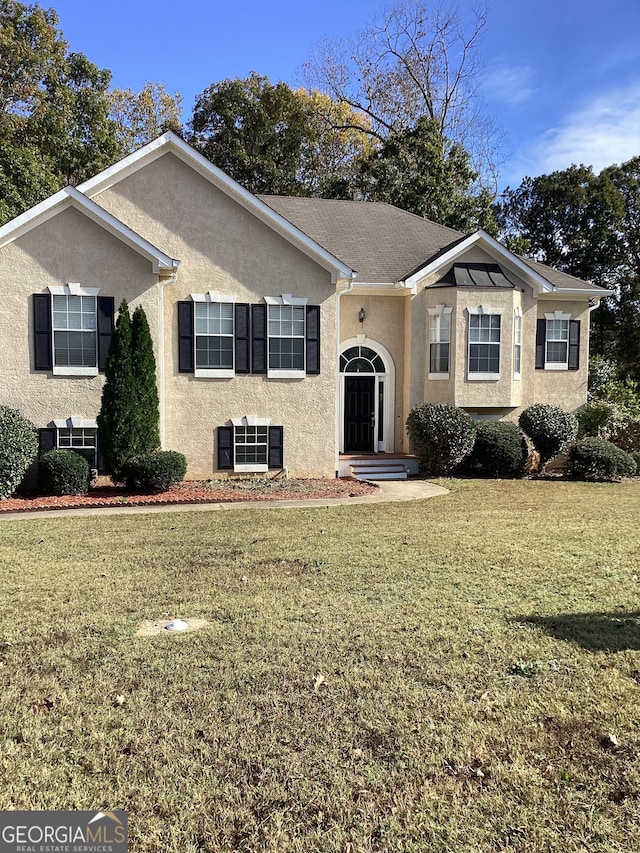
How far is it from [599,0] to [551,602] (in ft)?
39.7

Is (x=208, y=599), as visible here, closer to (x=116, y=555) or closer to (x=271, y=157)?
(x=116, y=555)

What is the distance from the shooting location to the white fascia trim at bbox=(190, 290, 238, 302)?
14453 millimetres

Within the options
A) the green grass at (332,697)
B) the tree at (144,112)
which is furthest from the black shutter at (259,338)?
the tree at (144,112)

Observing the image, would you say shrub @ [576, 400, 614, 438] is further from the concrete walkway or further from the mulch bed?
the mulch bed

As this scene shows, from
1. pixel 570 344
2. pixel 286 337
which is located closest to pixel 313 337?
pixel 286 337

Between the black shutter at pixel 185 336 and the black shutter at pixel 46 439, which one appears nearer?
the black shutter at pixel 46 439

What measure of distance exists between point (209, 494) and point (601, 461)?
9674mm

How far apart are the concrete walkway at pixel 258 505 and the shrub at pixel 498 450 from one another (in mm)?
2167

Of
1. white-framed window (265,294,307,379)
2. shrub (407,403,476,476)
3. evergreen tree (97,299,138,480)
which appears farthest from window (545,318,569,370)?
evergreen tree (97,299,138,480)

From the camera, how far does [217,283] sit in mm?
14602

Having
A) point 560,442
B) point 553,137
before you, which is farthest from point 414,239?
point 553,137

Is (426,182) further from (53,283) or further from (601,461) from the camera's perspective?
(53,283)

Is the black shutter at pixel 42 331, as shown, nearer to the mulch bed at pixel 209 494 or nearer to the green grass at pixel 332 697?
the mulch bed at pixel 209 494

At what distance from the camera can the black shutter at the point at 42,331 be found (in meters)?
13.2
